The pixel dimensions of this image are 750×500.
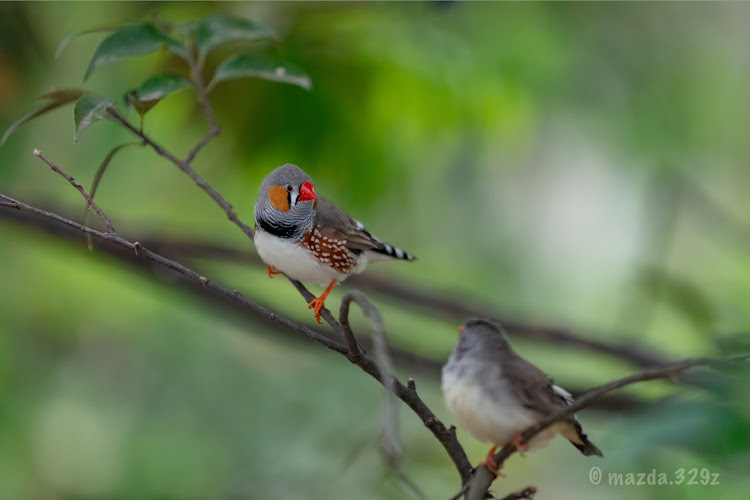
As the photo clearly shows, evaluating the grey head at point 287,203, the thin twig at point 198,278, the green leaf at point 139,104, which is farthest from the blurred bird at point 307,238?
the green leaf at point 139,104

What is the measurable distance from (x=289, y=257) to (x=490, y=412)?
380mm

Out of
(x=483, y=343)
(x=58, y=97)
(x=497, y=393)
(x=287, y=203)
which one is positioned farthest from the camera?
(x=483, y=343)

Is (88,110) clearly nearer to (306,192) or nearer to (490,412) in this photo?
(306,192)

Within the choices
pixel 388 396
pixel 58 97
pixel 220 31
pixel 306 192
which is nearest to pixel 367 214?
pixel 220 31

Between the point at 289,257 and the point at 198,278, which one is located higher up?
the point at 289,257

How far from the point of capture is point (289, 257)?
1.21 m

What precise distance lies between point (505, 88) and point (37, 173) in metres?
1.62

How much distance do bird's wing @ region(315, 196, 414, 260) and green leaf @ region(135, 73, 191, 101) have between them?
0.27 meters

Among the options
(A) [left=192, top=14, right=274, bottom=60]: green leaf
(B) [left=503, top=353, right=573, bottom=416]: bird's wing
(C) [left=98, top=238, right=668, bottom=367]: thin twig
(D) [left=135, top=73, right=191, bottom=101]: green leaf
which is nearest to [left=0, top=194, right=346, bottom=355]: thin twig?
(D) [left=135, top=73, right=191, bottom=101]: green leaf

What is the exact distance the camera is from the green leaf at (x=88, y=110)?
1078 millimetres

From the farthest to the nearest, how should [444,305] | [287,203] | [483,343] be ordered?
[444,305]
[483,343]
[287,203]

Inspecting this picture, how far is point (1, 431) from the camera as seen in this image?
3018 mm

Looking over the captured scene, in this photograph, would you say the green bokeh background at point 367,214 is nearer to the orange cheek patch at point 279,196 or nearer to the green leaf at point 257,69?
the green leaf at point 257,69

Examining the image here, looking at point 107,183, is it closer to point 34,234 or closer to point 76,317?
point 34,234
